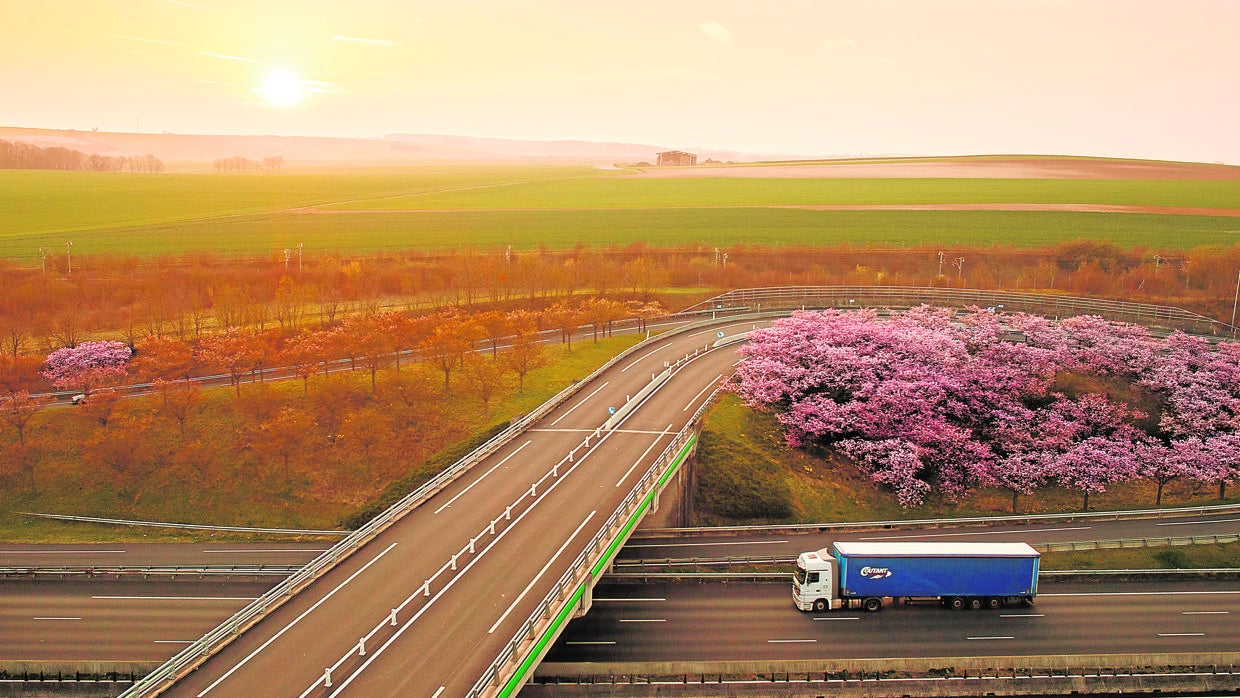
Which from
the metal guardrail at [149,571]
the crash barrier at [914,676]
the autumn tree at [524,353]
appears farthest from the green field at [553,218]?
the crash barrier at [914,676]

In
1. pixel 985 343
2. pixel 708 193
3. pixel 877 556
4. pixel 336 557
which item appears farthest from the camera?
pixel 708 193

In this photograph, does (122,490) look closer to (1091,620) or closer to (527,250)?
(1091,620)

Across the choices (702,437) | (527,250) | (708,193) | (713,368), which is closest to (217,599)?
(702,437)

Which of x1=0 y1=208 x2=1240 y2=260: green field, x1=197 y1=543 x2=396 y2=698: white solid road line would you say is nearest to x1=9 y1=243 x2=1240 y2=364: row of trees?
x1=0 y1=208 x2=1240 y2=260: green field

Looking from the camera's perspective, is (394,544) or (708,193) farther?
(708,193)

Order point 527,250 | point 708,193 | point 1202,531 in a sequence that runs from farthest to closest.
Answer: point 708,193 → point 527,250 → point 1202,531

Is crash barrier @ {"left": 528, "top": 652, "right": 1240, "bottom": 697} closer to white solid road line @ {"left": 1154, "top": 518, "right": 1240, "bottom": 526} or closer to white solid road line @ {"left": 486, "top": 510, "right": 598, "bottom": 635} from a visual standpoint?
white solid road line @ {"left": 486, "top": 510, "right": 598, "bottom": 635}

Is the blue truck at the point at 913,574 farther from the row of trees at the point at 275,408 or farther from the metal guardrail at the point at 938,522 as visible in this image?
the row of trees at the point at 275,408

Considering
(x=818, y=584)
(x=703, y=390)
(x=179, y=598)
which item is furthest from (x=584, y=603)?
(x=703, y=390)
